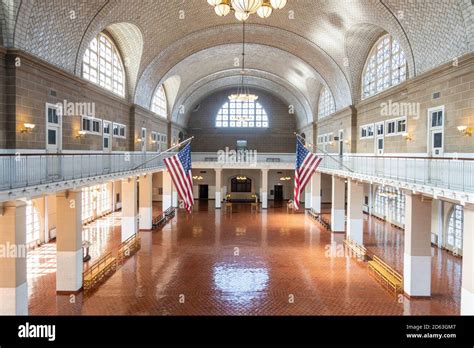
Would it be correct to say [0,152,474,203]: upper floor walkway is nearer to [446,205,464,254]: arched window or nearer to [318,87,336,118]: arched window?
[446,205,464,254]: arched window

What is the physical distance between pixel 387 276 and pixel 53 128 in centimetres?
1383

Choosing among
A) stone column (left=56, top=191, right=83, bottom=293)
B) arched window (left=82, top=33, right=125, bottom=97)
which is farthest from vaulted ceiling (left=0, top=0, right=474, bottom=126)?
stone column (left=56, top=191, right=83, bottom=293)

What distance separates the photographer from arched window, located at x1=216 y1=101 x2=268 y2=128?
47.1 meters

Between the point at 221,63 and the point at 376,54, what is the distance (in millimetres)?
15154

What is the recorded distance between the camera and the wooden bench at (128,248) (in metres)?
19.0

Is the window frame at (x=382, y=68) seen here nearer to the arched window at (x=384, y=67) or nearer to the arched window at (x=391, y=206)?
the arched window at (x=384, y=67)

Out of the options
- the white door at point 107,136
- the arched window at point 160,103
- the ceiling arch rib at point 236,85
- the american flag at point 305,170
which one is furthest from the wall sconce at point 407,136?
the ceiling arch rib at point 236,85

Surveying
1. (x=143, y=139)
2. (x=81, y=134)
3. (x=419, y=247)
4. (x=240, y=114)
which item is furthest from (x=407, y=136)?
(x=240, y=114)

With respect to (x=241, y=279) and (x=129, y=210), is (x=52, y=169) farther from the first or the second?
(x=129, y=210)

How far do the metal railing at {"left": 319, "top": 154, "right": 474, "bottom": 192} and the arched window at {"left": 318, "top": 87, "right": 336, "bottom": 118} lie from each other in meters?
14.2

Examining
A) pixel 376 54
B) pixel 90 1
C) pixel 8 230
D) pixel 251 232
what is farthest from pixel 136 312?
pixel 376 54

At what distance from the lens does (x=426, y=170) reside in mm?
12883

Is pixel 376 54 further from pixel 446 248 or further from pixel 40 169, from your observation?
pixel 40 169

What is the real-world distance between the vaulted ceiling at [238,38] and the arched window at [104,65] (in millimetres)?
686
